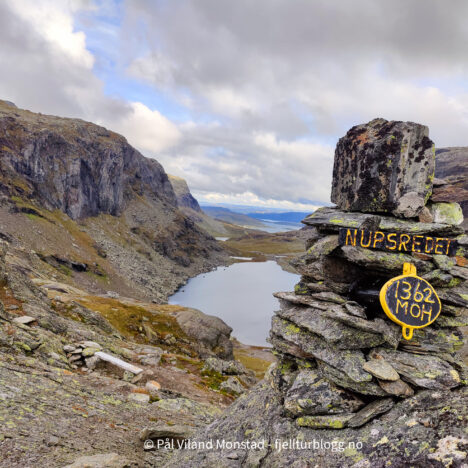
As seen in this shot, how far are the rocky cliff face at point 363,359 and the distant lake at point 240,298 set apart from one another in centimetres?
7875

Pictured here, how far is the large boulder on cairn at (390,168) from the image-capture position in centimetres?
1157

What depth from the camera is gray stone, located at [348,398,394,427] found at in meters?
9.12

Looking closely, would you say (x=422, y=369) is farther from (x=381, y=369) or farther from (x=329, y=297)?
(x=329, y=297)

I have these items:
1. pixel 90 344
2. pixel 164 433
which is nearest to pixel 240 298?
pixel 90 344

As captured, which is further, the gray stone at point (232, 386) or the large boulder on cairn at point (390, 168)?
the gray stone at point (232, 386)

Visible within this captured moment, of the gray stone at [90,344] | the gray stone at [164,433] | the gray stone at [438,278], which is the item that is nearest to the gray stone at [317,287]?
the gray stone at [438,278]

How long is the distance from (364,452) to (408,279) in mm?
5414

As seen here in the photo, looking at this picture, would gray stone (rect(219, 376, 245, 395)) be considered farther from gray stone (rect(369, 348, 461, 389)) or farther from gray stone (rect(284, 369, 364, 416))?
gray stone (rect(369, 348, 461, 389))

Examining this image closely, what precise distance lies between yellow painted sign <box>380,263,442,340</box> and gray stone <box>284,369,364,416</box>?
294cm

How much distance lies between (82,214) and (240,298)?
298 feet

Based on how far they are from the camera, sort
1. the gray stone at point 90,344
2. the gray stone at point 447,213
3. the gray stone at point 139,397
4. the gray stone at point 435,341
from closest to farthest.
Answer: the gray stone at point 435,341 < the gray stone at point 447,213 < the gray stone at point 139,397 < the gray stone at point 90,344

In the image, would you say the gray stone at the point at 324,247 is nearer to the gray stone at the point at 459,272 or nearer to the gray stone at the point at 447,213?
the gray stone at the point at 447,213

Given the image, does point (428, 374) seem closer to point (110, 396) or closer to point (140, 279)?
point (110, 396)

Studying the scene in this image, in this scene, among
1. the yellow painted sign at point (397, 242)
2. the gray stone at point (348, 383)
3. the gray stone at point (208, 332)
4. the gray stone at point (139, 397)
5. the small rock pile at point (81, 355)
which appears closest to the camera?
the gray stone at point (348, 383)
